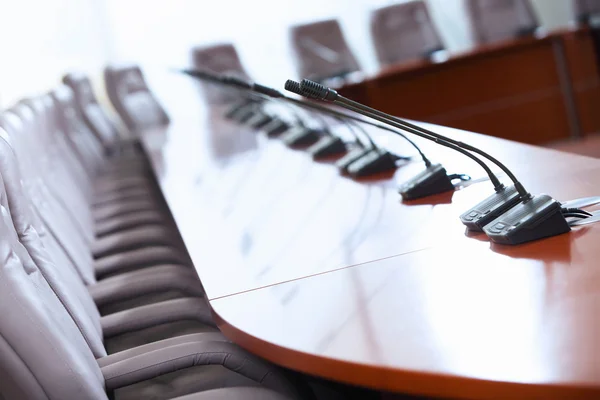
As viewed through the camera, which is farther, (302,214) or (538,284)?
(302,214)

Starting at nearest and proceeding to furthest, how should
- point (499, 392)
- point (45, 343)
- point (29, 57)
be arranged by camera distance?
point (499, 392)
point (45, 343)
point (29, 57)

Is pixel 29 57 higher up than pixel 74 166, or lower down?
higher up

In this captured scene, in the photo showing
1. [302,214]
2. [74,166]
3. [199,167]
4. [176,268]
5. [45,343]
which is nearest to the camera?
[45,343]

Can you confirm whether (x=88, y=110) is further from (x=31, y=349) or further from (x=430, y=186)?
(x=31, y=349)

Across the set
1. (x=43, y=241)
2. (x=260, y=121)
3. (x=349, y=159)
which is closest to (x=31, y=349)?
(x=43, y=241)

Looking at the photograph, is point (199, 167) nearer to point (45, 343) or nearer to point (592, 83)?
point (45, 343)

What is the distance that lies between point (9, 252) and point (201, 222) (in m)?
0.97

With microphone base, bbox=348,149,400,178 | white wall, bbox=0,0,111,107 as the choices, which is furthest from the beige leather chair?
white wall, bbox=0,0,111,107

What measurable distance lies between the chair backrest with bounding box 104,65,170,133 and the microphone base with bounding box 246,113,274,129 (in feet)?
6.17

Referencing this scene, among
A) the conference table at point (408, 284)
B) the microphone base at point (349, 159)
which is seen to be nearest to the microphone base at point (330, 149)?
the microphone base at point (349, 159)

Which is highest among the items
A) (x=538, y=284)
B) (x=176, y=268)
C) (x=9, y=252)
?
(x=9, y=252)

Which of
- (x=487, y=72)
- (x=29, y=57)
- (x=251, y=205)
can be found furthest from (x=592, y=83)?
(x=29, y=57)

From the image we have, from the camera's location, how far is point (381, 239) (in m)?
1.96

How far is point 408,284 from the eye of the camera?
5.20 ft
